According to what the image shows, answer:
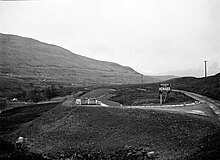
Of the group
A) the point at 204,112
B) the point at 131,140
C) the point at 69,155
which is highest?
the point at 204,112

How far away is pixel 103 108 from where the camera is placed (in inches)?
1656

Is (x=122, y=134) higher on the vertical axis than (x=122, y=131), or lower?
lower

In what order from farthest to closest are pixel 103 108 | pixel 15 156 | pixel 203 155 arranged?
pixel 103 108 → pixel 15 156 → pixel 203 155

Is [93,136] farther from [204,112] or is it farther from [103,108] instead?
[204,112]

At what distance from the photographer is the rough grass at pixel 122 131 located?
2826cm

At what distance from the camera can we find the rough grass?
28.3 meters

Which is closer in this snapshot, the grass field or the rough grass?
the grass field

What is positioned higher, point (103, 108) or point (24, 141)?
point (103, 108)

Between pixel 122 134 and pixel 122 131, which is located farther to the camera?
pixel 122 131

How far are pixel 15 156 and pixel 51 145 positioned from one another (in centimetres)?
1055

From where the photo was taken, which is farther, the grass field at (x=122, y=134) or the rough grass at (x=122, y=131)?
the rough grass at (x=122, y=131)

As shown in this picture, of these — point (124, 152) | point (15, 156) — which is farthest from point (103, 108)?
point (15, 156)

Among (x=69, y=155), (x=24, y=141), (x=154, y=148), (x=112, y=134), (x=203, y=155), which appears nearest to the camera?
(x=203, y=155)

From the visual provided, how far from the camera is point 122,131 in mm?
33906
